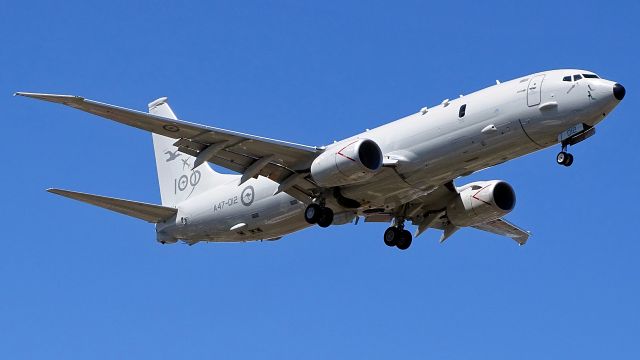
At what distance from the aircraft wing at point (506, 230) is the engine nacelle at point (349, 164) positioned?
11771 millimetres

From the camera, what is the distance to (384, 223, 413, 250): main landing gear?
168ft

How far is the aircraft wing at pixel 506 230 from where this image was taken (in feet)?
182

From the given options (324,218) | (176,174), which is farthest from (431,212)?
(176,174)

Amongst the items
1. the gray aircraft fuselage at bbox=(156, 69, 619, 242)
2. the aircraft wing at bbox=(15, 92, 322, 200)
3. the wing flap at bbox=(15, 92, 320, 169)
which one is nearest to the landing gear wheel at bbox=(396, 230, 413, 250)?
the gray aircraft fuselage at bbox=(156, 69, 619, 242)

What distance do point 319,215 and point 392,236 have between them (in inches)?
211

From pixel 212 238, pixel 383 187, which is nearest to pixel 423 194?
pixel 383 187

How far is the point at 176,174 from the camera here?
55969mm

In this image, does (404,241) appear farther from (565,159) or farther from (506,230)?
(565,159)

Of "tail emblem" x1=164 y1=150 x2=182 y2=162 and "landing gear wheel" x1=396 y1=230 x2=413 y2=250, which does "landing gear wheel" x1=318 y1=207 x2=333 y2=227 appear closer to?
"landing gear wheel" x1=396 y1=230 x2=413 y2=250

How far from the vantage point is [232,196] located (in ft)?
164

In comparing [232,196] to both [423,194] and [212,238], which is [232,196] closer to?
[212,238]

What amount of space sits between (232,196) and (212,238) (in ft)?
7.45

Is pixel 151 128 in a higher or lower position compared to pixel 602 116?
higher

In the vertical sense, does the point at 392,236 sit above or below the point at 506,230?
below
